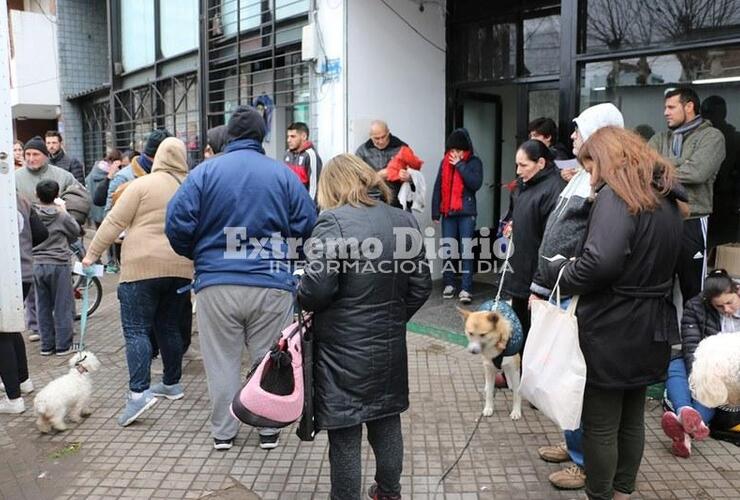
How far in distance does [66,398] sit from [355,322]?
2607 millimetres

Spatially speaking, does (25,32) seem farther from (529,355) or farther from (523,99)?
(529,355)

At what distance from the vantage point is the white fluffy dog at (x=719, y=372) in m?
3.33

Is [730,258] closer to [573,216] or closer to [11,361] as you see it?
[573,216]

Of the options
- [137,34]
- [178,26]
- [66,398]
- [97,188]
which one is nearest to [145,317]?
[66,398]

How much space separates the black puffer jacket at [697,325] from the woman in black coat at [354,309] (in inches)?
84.1

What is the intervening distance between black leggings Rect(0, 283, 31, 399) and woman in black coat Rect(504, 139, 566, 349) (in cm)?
375

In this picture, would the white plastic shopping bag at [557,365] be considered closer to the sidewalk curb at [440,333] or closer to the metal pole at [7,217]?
the sidewalk curb at [440,333]

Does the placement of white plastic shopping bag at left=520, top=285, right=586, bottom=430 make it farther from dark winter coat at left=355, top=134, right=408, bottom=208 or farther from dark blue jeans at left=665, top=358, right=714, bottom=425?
dark winter coat at left=355, top=134, right=408, bottom=208

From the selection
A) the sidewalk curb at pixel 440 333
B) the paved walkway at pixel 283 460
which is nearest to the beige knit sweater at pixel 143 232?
the paved walkway at pixel 283 460

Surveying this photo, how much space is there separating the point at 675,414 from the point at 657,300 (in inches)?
60.7

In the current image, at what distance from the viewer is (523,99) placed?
7.27 meters

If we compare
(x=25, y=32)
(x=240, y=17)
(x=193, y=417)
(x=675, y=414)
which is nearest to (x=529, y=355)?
(x=675, y=414)

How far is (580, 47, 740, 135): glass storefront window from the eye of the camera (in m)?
5.67

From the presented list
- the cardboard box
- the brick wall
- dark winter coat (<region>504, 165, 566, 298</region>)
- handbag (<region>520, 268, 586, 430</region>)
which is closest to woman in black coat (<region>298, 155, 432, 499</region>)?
handbag (<region>520, 268, 586, 430</region>)
